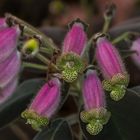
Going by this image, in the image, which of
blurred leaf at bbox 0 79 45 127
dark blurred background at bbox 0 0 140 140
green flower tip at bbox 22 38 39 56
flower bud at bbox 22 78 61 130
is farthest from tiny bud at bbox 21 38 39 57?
dark blurred background at bbox 0 0 140 140

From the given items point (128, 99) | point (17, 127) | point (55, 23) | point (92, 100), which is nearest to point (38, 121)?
point (92, 100)

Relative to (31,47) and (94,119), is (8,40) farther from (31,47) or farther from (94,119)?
(94,119)

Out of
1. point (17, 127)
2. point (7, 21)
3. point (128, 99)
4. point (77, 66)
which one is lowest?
point (17, 127)

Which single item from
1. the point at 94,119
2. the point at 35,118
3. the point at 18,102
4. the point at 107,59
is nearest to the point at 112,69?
the point at 107,59

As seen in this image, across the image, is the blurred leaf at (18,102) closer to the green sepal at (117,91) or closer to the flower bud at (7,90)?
the flower bud at (7,90)

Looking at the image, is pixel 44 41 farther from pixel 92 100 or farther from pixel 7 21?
pixel 92 100

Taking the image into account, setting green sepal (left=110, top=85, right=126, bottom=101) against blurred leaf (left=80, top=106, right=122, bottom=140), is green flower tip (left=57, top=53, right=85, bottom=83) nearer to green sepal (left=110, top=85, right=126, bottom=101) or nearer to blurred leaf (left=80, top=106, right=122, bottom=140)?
green sepal (left=110, top=85, right=126, bottom=101)
